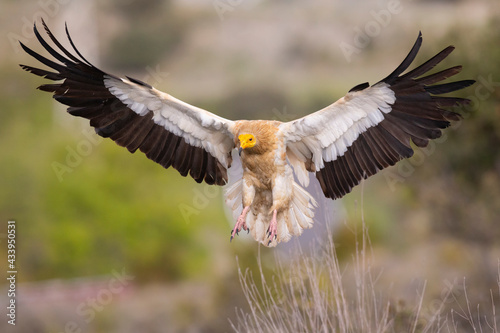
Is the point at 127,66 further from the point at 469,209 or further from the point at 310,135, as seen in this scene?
the point at 310,135

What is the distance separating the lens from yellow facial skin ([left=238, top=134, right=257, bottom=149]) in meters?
6.64

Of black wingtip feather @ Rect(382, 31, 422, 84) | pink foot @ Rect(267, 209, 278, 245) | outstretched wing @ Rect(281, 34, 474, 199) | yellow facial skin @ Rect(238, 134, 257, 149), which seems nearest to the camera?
black wingtip feather @ Rect(382, 31, 422, 84)

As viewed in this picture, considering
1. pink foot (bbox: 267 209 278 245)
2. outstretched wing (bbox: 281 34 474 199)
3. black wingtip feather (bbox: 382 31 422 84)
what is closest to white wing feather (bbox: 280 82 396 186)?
outstretched wing (bbox: 281 34 474 199)

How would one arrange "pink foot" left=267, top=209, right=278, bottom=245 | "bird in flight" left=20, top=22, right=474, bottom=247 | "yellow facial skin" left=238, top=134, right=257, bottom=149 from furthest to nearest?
1. "pink foot" left=267, top=209, right=278, bottom=245
2. "yellow facial skin" left=238, top=134, right=257, bottom=149
3. "bird in flight" left=20, top=22, right=474, bottom=247

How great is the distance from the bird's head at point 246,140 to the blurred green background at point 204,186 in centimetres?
110

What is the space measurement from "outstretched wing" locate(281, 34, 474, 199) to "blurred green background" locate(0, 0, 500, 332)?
0.50 meters

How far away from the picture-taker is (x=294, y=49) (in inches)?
1687

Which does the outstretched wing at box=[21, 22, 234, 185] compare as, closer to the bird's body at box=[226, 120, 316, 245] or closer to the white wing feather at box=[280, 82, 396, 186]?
the bird's body at box=[226, 120, 316, 245]

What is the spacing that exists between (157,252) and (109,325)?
6283mm

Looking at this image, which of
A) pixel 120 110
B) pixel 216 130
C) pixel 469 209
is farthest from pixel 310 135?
pixel 469 209

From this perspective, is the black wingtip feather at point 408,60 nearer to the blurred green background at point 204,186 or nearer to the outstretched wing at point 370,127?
the outstretched wing at point 370,127

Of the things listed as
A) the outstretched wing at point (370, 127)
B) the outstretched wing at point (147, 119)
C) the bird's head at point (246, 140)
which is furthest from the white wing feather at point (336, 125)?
the outstretched wing at point (147, 119)

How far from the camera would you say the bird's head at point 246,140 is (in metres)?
6.64

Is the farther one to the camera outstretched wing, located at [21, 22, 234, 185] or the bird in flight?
outstretched wing, located at [21, 22, 234, 185]
